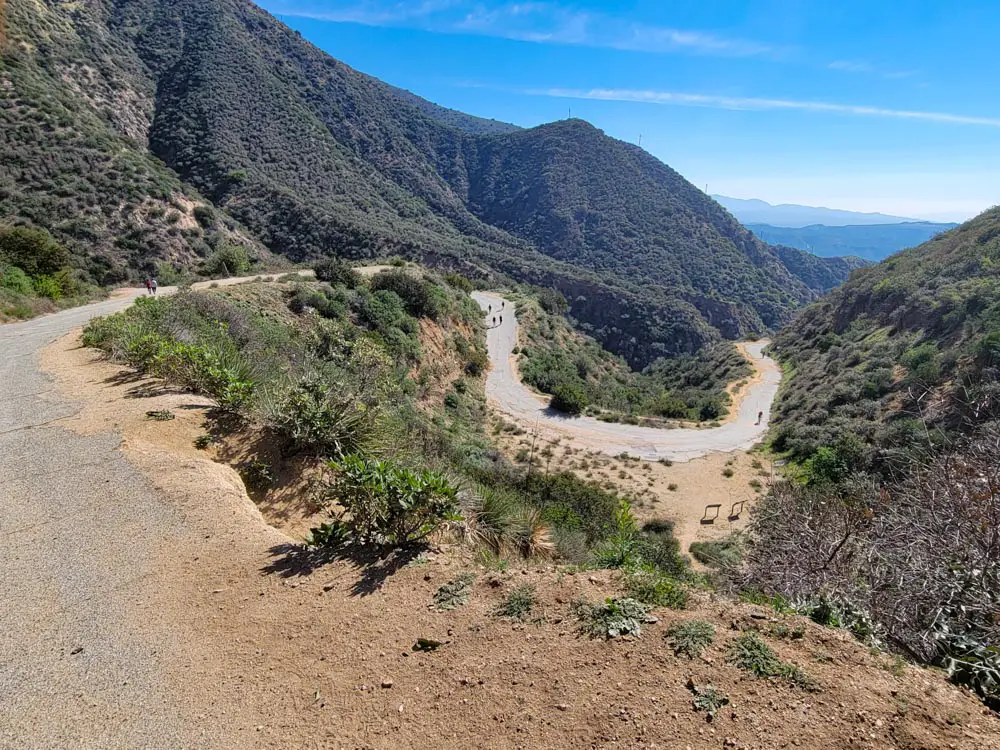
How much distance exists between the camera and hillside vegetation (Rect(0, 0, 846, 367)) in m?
29.2

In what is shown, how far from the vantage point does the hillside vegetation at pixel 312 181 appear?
1148 inches

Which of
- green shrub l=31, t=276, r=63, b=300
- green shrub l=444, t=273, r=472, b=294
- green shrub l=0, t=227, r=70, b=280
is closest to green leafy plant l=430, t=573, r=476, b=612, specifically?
green shrub l=31, t=276, r=63, b=300

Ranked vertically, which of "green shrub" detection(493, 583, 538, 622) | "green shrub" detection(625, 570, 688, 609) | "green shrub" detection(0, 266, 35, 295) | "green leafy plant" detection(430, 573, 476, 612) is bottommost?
"green leafy plant" detection(430, 573, 476, 612)

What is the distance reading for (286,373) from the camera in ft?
26.6

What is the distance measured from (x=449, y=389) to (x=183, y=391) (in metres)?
18.4

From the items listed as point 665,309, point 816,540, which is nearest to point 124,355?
point 816,540

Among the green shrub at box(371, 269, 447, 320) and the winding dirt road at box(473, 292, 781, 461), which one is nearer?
the winding dirt road at box(473, 292, 781, 461)

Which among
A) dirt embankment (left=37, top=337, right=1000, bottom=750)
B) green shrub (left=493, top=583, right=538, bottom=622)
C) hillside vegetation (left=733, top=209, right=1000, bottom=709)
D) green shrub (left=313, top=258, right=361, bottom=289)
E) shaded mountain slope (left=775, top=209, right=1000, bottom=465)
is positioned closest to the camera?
dirt embankment (left=37, top=337, right=1000, bottom=750)

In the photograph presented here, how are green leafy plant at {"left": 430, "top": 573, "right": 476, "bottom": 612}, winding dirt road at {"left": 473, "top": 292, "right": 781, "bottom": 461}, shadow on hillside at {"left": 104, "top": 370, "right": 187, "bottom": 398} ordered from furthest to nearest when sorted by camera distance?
winding dirt road at {"left": 473, "top": 292, "right": 781, "bottom": 461}, shadow on hillside at {"left": 104, "top": 370, "right": 187, "bottom": 398}, green leafy plant at {"left": 430, "top": 573, "right": 476, "bottom": 612}

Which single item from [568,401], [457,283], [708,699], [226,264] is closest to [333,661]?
[708,699]

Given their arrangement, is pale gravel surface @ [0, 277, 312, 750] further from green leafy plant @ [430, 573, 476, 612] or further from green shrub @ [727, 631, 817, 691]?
green shrub @ [727, 631, 817, 691]

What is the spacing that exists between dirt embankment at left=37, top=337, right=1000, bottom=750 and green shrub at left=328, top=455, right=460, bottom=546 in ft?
0.89

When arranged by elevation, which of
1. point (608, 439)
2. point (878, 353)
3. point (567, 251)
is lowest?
point (608, 439)

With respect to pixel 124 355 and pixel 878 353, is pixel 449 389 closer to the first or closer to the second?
pixel 124 355
